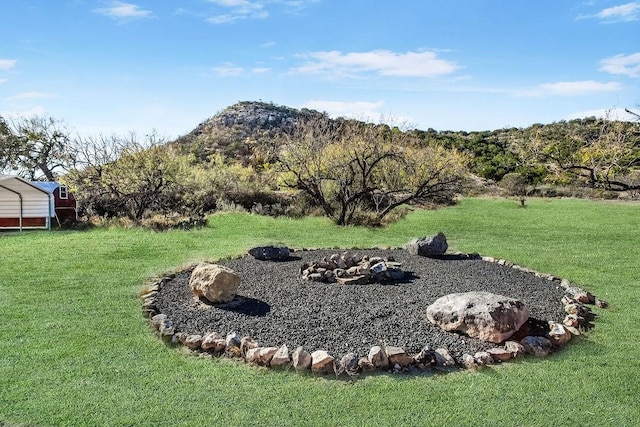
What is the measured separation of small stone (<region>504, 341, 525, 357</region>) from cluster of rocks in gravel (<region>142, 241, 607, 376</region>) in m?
0.01

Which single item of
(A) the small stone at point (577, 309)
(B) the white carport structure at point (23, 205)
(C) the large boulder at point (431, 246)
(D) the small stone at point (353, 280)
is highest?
(B) the white carport structure at point (23, 205)

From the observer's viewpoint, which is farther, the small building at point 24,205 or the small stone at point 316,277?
the small building at point 24,205

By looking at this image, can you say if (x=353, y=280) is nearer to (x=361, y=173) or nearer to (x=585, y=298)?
(x=585, y=298)

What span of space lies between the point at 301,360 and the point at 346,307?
1.95 m

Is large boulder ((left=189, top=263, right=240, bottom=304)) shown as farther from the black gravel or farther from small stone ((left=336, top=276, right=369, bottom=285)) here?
small stone ((left=336, top=276, right=369, bottom=285))

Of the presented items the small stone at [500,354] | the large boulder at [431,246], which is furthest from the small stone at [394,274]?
the small stone at [500,354]

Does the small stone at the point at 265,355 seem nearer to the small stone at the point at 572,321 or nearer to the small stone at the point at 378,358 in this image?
the small stone at the point at 378,358

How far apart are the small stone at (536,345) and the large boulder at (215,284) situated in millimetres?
3716

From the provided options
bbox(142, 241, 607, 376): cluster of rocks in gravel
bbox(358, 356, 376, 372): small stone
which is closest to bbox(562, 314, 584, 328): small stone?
bbox(142, 241, 607, 376): cluster of rocks in gravel

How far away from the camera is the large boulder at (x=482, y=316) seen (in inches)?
221

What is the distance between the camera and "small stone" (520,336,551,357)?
5.32 metres

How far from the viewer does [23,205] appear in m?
14.5

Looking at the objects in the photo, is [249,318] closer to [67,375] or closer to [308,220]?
[67,375]

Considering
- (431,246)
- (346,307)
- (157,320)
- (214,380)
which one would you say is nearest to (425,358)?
(346,307)
